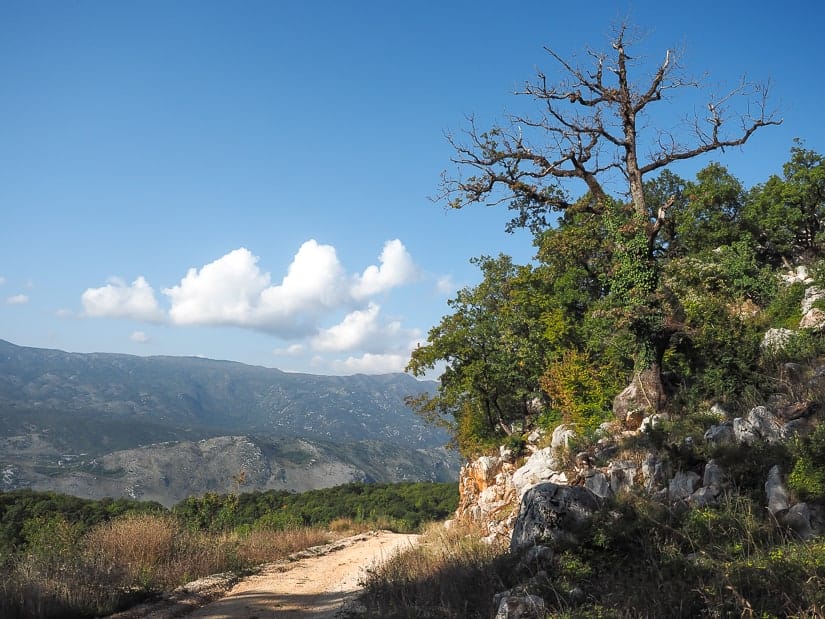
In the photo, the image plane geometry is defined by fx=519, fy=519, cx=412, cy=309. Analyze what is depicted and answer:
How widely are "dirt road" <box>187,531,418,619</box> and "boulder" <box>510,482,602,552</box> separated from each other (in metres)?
3.86

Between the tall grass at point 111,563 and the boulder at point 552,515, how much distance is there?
23.6 feet

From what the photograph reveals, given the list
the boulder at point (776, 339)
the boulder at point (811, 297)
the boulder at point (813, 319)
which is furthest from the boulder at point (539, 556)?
the boulder at point (811, 297)

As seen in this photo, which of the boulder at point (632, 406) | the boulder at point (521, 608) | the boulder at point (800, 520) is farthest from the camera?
the boulder at point (632, 406)

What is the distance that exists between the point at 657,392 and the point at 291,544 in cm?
1302

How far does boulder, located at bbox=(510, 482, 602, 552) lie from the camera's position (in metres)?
8.28

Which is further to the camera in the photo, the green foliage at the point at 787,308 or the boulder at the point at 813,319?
the green foliage at the point at 787,308

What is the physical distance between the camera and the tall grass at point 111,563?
839 centimetres

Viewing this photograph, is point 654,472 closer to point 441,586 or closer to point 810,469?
point 810,469

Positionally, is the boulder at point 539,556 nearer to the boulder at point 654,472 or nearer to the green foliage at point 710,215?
the boulder at point 654,472

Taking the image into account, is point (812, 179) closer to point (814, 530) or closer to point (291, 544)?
point (814, 530)

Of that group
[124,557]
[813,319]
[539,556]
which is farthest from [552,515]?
[813,319]

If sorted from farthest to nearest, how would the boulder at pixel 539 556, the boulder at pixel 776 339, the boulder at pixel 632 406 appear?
the boulder at pixel 632 406 < the boulder at pixel 776 339 < the boulder at pixel 539 556

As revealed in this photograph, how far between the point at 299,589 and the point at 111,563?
158 inches

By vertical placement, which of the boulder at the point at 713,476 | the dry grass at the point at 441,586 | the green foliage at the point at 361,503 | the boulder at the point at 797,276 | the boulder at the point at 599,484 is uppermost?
the boulder at the point at 797,276
